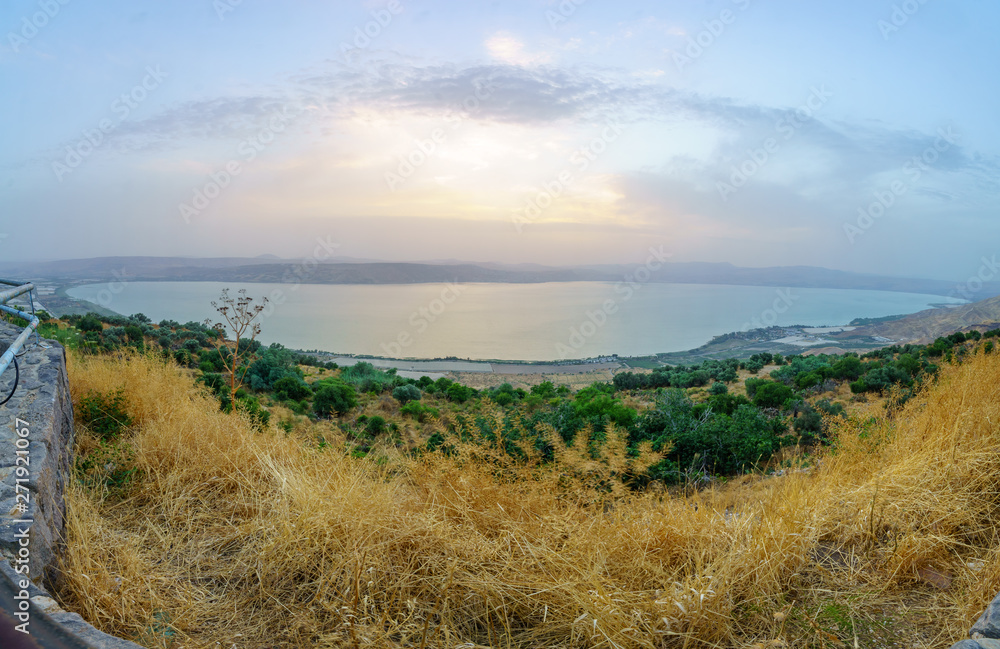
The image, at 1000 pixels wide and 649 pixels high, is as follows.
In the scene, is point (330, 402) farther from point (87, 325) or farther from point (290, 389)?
point (87, 325)

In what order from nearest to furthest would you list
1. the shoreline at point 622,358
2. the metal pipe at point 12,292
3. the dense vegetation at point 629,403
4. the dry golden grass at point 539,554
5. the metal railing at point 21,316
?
the metal railing at point 21,316
the dry golden grass at point 539,554
the metal pipe at point 12,292
the dense vegetation at point 629,403
the shoreline at point 622,358

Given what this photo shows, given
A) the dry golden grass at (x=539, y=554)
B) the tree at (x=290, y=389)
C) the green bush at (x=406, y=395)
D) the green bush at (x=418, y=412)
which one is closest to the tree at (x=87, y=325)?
the tree at (x=290, y=389)

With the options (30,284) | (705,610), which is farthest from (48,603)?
(30,284)

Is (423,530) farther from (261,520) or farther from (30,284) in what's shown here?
(30,284)

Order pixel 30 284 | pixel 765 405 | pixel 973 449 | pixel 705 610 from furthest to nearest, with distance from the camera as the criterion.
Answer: pixel 765 405 → pixel 30 284 → pixel 973 449 → pixel 705 610

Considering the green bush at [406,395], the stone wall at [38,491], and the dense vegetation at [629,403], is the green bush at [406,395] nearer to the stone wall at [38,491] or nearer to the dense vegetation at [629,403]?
the dense vegetation at [629,403]

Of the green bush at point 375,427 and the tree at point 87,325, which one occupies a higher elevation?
the tree at point 87,325

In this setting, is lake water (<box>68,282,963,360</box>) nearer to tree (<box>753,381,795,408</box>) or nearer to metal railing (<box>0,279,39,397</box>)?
metal railing (<box>0,279,39,397</box>)

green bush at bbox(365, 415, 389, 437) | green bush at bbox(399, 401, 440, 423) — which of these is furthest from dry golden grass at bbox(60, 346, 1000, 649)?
green bush at bbox(399, 401, 440, 423)
